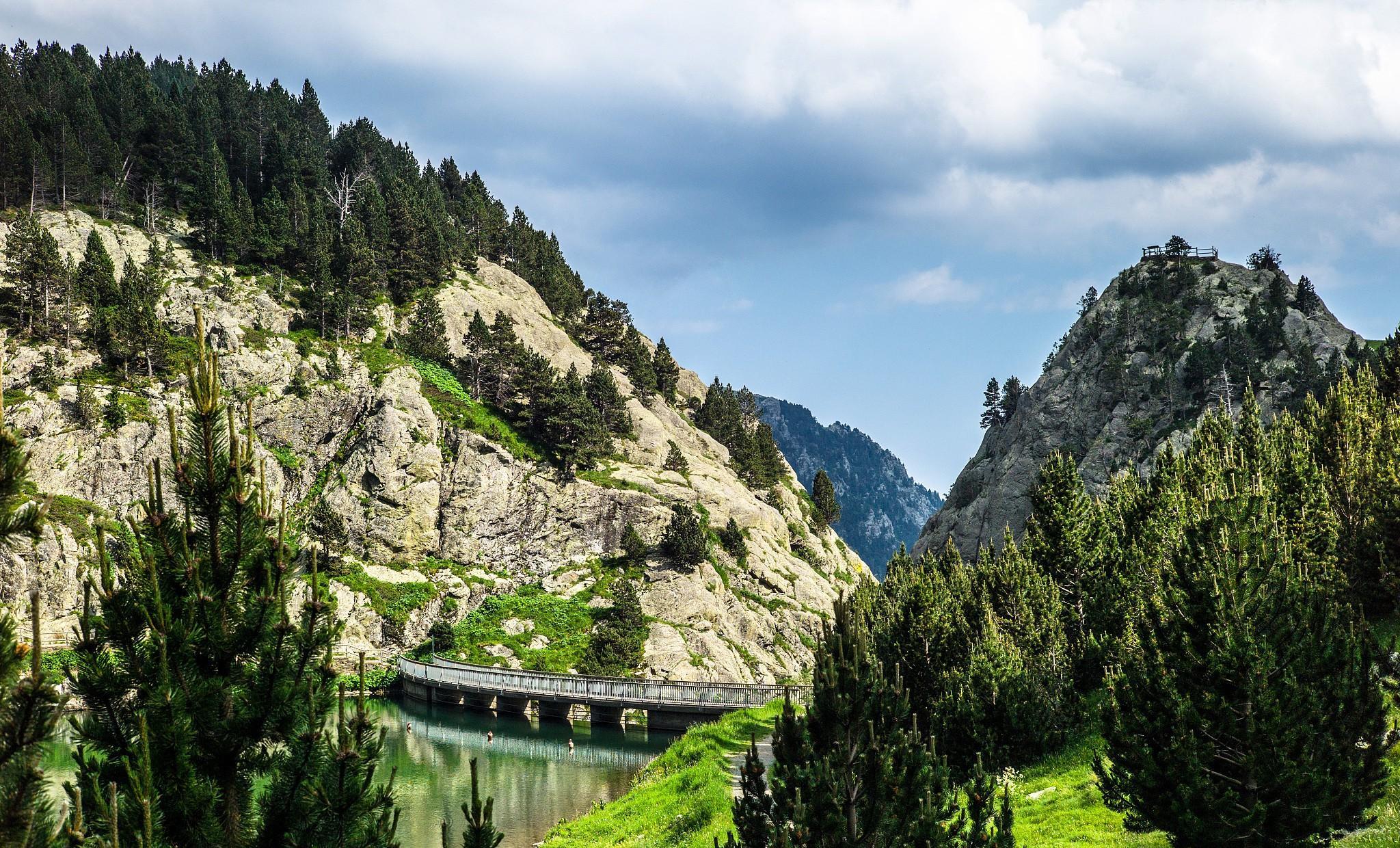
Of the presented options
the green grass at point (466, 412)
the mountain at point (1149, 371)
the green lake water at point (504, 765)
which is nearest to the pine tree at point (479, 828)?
the green lake water at point (504, 765)

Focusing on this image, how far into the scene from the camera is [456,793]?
45188 millimetres

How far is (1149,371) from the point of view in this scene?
141 m

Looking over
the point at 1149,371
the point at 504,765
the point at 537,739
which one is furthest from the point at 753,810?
the point at 1149,371

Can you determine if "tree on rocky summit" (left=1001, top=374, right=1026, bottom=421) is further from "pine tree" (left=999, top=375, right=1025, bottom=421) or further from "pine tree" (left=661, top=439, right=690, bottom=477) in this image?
"pine tree" (left=661, top=439, right=690, bottom=477)

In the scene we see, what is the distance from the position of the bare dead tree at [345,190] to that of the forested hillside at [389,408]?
1.47 meters

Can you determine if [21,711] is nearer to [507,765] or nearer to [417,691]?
[507,765]

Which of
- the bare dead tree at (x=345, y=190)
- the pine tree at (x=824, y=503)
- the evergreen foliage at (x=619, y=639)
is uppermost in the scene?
the bare dead tree at (x=345, y=190)

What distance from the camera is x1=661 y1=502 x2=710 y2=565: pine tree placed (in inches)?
3634

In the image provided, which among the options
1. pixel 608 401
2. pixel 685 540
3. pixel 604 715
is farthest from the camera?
pixel 608 401

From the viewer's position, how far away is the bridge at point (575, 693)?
66.2 metres

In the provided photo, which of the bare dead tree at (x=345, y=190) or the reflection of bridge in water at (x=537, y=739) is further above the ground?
the bare dead tree at (x=345, y=190)

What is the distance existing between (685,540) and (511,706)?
25840 mm

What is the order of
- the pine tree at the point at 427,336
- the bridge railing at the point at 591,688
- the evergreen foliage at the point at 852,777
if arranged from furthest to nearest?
the pine tree at the point at 427,336, the bridge railing at the point at 591,688, the evergreen foliage at the point at 852,777

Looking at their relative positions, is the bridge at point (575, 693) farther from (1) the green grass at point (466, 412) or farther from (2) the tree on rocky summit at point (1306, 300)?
(2) the tree on rocky summit at point (1306, 300)
